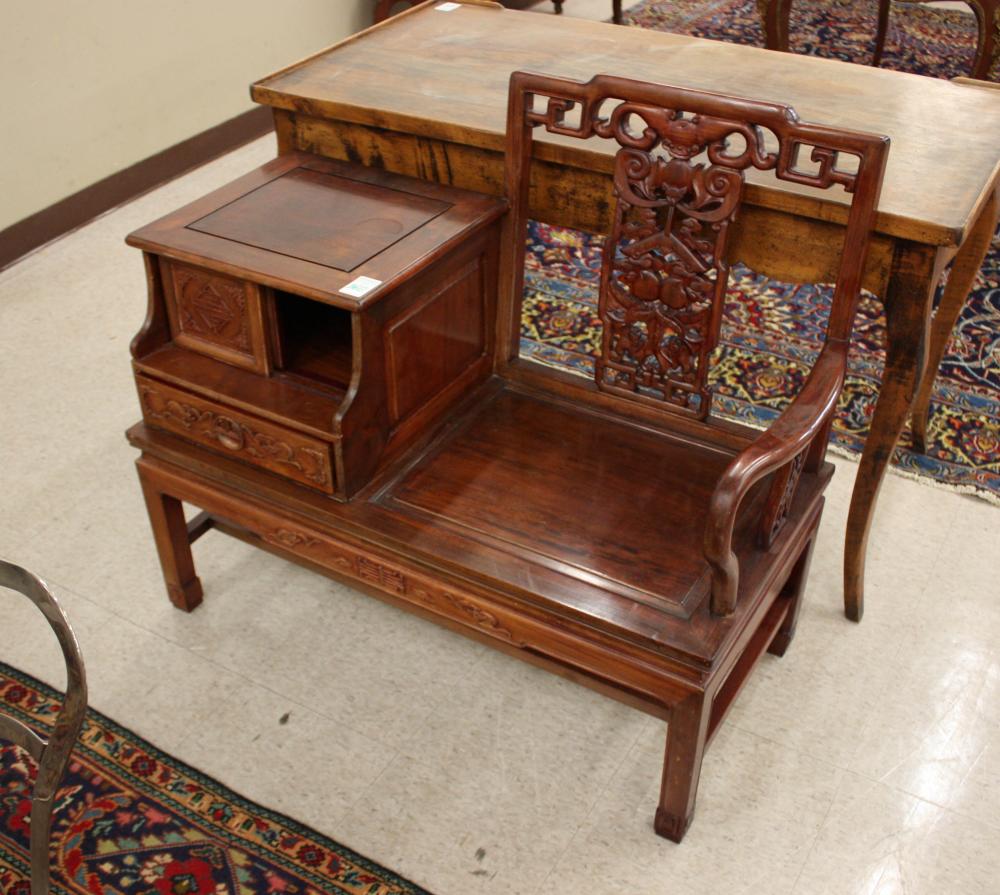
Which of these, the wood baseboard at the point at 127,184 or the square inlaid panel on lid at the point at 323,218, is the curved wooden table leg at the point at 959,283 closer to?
the square inlaid panel on lid at the point at 323,218

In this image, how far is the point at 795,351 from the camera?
3152mm

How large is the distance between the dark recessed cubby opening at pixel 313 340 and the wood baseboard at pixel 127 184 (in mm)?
1823

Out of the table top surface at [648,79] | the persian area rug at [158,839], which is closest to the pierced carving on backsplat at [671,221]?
the table top surface at [648,79]

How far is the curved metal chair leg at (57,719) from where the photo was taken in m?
1.15

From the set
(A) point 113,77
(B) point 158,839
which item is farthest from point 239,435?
(A) point 113,77

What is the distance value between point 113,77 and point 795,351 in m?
2.47

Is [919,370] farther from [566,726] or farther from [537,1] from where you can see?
[537,1]

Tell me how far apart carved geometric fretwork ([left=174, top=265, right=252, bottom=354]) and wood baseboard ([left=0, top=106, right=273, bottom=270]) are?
1.90 m

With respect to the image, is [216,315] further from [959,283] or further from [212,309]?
[959,283]

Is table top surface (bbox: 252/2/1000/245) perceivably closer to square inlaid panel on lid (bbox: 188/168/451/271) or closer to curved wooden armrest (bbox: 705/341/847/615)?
square inlaid panel on lid (bbox: 188/168/451/271)

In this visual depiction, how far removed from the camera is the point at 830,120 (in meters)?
2.11

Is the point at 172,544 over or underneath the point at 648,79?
underneath

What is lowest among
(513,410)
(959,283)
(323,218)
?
(513,410)

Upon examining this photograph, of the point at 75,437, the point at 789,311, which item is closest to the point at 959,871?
the point at 789,311
